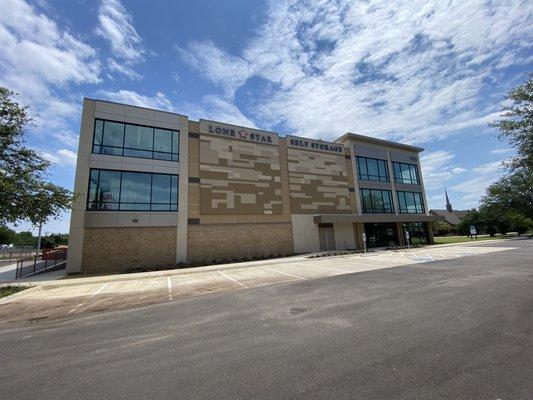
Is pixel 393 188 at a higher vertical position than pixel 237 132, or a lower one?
lower

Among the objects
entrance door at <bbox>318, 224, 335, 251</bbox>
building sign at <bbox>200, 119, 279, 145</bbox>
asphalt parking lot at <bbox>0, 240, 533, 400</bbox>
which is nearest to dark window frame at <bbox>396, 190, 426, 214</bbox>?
entrance door at <bbox>318, 224, 335, 251</bbox>

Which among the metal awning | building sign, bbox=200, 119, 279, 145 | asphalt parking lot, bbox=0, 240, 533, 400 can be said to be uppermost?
building sign, bbox=200, 119, 279, 145

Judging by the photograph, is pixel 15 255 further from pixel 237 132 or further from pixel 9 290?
pixel 237 132

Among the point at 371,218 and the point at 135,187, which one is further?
the point at 371,218

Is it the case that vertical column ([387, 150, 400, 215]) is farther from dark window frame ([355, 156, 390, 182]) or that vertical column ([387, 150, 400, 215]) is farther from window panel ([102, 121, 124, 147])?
window panel ([102, 121, 124, 147])

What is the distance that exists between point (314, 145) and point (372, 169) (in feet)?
30.6

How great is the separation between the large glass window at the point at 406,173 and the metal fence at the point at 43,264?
3900 cm

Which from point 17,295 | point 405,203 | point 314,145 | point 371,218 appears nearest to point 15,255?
point 17,295

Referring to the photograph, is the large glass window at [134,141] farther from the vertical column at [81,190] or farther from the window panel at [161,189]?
the window panel at [161,189]

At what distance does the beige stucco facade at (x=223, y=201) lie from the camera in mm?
20641

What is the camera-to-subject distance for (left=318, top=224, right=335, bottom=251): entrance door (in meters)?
30.0

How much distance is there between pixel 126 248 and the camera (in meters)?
20.9

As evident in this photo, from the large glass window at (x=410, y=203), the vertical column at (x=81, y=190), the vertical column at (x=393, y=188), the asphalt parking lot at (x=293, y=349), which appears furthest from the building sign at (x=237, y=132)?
the asphalt parking lot at (x=293, y=349)

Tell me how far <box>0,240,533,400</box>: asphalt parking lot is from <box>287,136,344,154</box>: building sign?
78.2 feet
